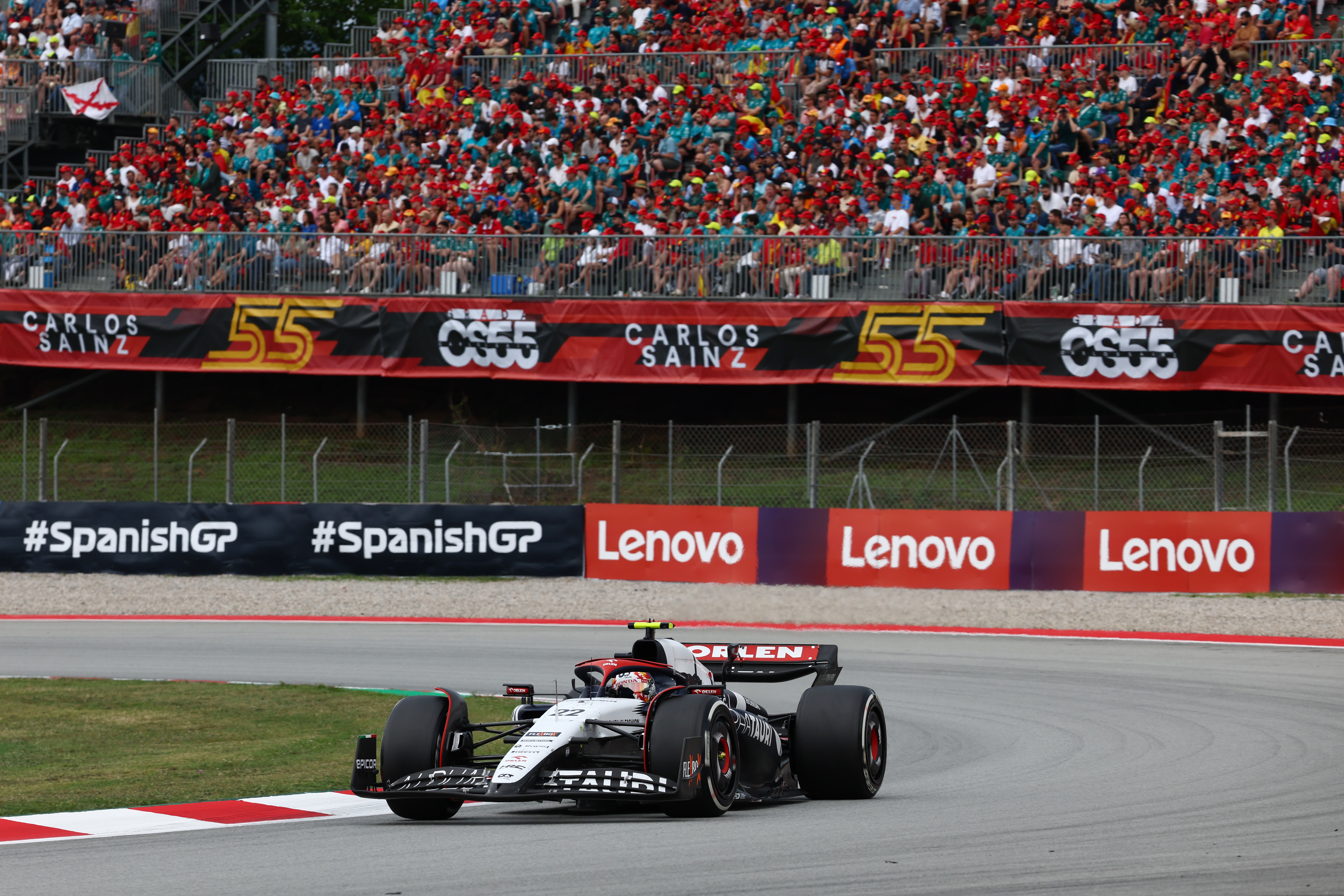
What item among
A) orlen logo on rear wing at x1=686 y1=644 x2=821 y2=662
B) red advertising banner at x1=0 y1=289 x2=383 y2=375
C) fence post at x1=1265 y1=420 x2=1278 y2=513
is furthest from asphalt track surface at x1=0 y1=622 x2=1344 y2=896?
red advertising banner at x1=0 y1=289 x2=383 y2=375

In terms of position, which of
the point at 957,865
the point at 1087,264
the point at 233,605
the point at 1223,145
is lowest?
the point at 233,605

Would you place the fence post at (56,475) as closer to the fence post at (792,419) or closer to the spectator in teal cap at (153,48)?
the fence post at (792,419)

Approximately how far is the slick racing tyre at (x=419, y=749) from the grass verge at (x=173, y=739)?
134cm

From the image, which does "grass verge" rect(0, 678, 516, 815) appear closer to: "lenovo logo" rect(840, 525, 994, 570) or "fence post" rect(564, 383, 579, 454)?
"lenovo logo" rect(840, 525, 994, 570)

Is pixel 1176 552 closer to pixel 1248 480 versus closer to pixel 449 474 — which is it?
pixel 1248 480

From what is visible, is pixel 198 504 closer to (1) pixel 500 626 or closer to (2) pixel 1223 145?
(1) pixel 500 626

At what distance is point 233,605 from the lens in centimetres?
2261

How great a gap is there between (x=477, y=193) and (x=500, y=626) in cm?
962

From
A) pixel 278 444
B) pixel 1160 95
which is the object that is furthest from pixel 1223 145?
pixel 278 444

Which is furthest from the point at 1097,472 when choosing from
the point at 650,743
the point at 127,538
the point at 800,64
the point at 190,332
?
the point at 190,332

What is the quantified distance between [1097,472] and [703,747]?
43.4 feet

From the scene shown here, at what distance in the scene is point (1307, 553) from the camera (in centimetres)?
2019

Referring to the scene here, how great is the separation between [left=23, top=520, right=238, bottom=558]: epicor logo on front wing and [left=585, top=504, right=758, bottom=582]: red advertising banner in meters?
5.08

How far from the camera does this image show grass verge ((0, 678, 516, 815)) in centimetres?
1020
